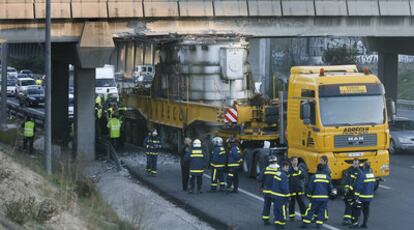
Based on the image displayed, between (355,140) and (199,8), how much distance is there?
11.3 m

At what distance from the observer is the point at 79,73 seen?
96.0 feet

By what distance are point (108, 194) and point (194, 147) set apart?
2.51 m

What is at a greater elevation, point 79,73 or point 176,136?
point 79,73

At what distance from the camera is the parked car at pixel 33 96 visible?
55.1m

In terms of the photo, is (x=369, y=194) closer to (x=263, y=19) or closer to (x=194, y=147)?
(x=194, y=147)

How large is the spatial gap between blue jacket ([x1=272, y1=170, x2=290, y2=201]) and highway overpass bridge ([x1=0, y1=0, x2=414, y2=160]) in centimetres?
1215

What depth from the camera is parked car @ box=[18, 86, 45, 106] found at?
2169 inches

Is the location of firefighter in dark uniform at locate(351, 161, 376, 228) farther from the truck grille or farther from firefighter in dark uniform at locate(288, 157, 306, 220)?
the truck grille

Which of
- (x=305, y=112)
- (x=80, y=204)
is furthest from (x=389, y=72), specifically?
(x=80, y=204)

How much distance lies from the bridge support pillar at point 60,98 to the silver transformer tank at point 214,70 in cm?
1069

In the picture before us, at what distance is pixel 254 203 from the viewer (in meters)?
19.6

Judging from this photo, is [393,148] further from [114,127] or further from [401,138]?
[114,127]

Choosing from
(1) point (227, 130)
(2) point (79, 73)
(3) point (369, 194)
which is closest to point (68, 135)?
(2) point (79, 73)

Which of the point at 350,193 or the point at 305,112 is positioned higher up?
the point at 305,112
